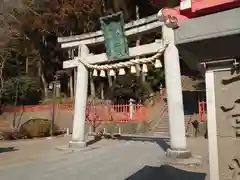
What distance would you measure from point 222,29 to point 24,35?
91.5ft

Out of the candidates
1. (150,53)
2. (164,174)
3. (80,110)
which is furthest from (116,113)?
(164,174)

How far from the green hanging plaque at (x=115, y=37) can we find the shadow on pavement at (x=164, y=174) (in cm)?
464

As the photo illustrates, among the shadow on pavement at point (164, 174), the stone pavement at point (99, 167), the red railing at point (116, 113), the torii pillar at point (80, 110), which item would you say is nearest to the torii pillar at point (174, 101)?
the stone pavement at point (99, 167)

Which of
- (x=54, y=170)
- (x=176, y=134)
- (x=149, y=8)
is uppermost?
(x=149, y=8)

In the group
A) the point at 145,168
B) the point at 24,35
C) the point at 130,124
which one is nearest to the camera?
the point at 145,168

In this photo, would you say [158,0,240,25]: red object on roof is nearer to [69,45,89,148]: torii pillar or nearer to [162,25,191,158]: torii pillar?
[162,25,191,158]: torii pillar

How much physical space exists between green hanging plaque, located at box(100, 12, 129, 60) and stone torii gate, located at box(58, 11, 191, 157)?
260 millimetres

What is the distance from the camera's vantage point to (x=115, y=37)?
11844 mm

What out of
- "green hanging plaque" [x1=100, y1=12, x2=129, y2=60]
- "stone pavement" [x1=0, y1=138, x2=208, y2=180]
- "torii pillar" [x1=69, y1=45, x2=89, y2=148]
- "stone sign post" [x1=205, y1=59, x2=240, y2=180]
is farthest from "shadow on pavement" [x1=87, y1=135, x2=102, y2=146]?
"stone sign post" [x1=205, y1=59, x2=240, y2=180]

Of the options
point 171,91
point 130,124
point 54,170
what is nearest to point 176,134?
point 171,91

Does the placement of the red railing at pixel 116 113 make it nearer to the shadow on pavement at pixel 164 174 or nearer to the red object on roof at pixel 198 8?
the shadow on pavement at pixel 164 174

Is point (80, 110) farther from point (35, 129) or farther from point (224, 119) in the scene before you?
point (224, 119)

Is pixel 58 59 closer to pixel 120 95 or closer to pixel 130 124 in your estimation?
pixel 120 95

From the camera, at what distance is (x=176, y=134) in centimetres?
1015
